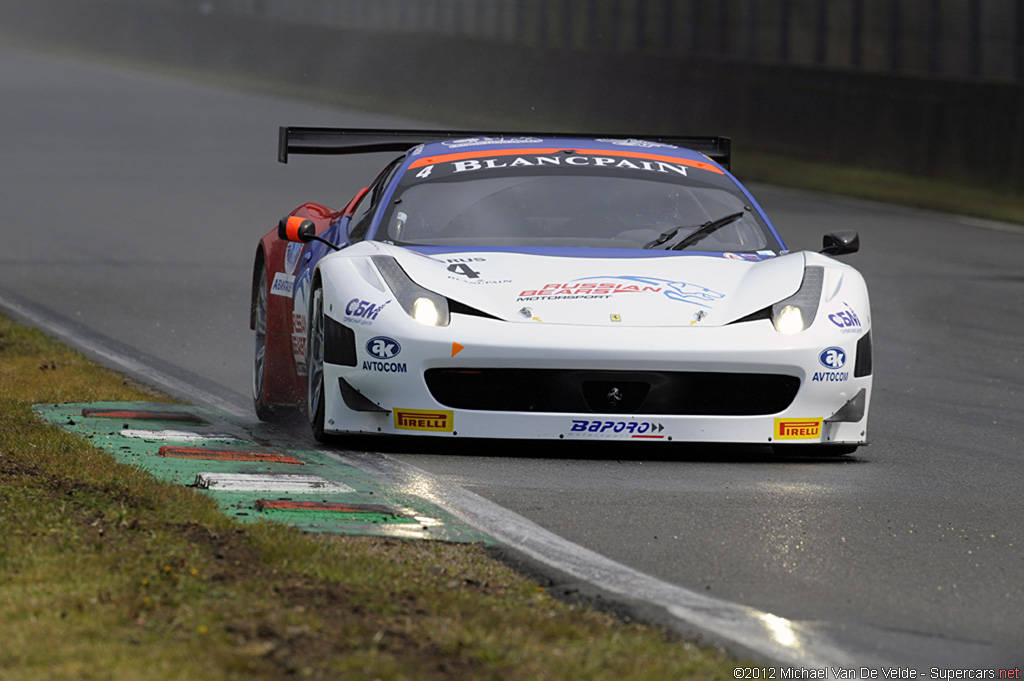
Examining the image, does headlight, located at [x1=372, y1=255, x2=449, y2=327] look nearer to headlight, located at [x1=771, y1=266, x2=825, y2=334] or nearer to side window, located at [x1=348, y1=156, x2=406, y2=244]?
side window, located at [x1=348, y1=156, x2=406, y2=244]

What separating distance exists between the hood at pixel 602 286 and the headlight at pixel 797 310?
39 mm

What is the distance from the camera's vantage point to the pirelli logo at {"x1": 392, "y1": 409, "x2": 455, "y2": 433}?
6.76 meters

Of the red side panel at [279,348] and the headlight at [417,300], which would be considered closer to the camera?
the headlight at [417,300]

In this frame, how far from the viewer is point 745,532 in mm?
5734

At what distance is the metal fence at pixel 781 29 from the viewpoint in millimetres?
21531

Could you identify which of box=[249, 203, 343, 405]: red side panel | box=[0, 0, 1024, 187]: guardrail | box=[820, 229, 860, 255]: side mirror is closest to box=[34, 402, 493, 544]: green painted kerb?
box=[249, 203, 343, 405]: red side panel

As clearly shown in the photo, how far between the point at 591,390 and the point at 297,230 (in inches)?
68.2

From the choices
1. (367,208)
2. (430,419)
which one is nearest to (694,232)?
(367,208)

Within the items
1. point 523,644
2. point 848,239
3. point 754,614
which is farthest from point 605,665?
point 848,239

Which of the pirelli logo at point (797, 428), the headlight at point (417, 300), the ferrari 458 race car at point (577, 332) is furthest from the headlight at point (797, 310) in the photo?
the headlight at point (417, 300)

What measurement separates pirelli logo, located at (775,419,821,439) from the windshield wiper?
1077 millimetres

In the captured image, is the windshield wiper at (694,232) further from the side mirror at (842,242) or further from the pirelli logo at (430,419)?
the pirelli logo at (430,419)

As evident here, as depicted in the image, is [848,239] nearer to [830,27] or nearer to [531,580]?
[531,580]

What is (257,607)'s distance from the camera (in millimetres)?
4281
